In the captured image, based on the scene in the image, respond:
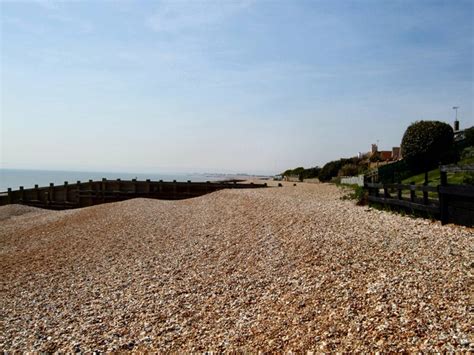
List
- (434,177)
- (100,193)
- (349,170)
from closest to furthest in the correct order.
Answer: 1. (434,177)
2. (100,193)
3. (349,170)

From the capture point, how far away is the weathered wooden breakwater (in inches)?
1135

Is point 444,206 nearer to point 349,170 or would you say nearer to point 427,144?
point 427,144

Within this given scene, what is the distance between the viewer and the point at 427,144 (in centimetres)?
2316

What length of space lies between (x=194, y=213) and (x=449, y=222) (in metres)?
10.6

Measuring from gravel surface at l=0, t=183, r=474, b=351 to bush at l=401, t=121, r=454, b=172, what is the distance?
11.1 meters

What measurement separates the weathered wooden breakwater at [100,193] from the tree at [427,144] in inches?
517

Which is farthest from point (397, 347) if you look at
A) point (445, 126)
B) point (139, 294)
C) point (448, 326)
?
point (445, 126)

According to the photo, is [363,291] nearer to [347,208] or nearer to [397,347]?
[397,347]

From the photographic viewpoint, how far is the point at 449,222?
436 inches

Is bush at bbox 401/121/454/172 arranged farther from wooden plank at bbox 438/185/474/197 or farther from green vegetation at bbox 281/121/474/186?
wooden plank at bbox 438/185/474/197

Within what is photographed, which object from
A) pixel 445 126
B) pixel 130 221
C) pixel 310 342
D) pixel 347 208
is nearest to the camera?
pixel 310 342

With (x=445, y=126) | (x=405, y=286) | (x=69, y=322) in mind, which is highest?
(x=445, y=126)

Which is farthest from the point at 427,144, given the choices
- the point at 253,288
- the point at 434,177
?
the point at 253,288

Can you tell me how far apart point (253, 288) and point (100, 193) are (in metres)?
23.4
